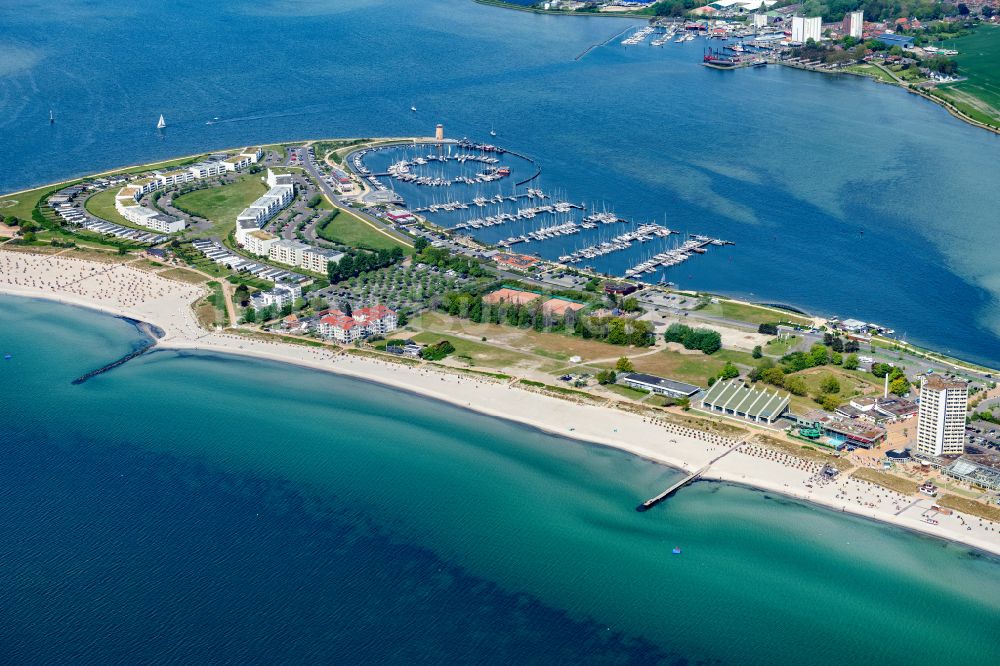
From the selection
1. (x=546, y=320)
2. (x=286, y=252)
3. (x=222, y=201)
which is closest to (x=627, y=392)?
(x=546, y=320)

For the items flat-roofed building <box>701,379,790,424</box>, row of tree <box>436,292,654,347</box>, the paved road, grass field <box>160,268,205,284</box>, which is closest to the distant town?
the paved road

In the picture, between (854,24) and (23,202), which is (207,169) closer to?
(23,202)

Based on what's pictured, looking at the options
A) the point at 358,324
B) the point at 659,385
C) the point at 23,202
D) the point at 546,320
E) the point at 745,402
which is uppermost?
the point at 23,202

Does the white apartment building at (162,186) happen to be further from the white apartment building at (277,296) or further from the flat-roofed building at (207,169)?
the white apartment building at (277,296)

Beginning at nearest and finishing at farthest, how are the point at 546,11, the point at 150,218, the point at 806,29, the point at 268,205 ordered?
the point at 150,218
the point at 268,205
the point at 806,29
the point at 546,11

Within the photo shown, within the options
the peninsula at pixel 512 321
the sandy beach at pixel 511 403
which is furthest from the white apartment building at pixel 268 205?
the sandy beach at pixel 511 403

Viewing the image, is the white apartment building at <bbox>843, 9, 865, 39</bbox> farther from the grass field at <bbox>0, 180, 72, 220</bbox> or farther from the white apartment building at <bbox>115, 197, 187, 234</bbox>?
the grass field at <bbox>0, 180, 72, 220</bbox>

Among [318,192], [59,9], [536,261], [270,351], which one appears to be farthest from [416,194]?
[59,9]
